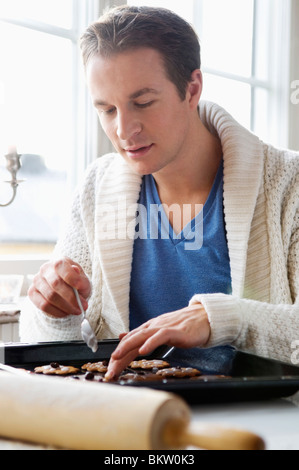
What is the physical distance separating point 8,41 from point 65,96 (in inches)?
13.5

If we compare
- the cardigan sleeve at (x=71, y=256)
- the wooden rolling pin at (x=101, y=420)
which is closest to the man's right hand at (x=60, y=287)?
the cardigan sleeve at (x=71, y=256)

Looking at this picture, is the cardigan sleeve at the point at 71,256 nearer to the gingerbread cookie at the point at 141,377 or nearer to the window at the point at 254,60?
the gingerbread cookie at the point at 141,377

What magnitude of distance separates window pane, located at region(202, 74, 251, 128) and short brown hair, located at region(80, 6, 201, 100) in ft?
6.49

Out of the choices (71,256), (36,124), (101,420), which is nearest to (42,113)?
(36,124)

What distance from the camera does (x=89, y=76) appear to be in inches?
56.4

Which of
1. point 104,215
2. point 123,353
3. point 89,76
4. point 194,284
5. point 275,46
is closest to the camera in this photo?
point 123,353

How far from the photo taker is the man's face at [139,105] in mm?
1385

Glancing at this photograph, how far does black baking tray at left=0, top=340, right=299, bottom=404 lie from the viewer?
33.4 inches

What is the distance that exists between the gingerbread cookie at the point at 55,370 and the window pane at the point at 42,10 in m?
1.81

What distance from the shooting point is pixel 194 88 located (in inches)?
62.7

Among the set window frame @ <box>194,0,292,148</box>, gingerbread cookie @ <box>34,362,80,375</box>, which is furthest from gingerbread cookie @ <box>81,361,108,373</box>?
window frame @ <box>194,0,292,148</box>

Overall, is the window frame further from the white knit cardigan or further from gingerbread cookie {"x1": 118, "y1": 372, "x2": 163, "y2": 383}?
gingerbread cookie {"x1": 118, "y1": 372, "x2": 163, "y2": 383}

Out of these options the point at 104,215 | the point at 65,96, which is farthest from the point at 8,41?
the point at 104,215
